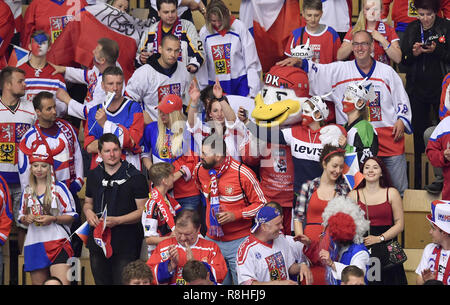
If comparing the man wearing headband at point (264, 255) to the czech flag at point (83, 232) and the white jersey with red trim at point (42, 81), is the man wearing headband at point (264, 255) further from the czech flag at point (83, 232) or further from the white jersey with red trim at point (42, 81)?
→ the white jersey with red trim at point (42, 81)

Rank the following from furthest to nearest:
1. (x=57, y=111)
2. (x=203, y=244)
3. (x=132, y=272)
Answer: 1. (x=57, y=111)
2. (x=203, y=244)
3. (x=132, y=272)

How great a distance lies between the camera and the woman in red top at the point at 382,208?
8383 millimetres

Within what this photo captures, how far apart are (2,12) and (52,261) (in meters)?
3.17

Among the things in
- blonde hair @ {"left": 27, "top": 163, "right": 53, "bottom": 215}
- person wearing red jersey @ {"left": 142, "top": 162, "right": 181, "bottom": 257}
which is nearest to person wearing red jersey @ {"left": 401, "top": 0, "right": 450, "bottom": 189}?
person wearing red jersey @ {"left": 142, "top": 162, "right": 181, "bottom": 257}

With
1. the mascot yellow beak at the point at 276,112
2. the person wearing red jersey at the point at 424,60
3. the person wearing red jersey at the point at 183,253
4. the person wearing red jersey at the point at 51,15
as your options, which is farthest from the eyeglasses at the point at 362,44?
the person wearing red jersey at the point at 51,15

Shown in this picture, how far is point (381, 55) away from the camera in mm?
10398

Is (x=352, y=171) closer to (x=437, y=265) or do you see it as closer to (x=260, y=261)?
(x=437, y=265)

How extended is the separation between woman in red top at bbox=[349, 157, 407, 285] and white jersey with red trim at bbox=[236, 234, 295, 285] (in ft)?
2.45

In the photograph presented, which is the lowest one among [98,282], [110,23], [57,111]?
[98,282]

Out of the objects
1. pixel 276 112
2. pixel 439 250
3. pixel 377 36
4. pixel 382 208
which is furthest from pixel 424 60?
pixel 439 250

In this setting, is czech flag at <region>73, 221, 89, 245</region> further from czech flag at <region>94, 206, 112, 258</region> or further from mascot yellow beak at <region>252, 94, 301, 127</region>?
mascot yellow beak at <region>252, 94, 301, 127</region>
